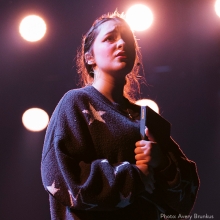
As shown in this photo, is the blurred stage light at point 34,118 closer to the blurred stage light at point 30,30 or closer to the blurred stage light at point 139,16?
the blurred stage light at point 30,30

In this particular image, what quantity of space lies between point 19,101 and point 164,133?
1.45m

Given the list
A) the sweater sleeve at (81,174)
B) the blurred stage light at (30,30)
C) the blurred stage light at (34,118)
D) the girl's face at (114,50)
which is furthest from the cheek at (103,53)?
the blurred stage light at (34,118)

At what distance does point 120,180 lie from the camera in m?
0.90

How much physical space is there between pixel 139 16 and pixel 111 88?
131cm

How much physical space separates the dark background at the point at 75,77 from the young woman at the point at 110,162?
1254 millimetres

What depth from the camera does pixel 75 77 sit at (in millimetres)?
2418

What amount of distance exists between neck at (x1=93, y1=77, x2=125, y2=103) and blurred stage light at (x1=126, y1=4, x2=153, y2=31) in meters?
1.27

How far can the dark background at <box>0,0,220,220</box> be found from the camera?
2.34 meters

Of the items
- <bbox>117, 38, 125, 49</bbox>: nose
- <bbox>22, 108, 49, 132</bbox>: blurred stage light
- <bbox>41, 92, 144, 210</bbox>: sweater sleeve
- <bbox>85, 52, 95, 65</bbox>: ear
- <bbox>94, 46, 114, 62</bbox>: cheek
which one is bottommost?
<bbox>22, 108, 49, 132</bbox>: blurred stage light

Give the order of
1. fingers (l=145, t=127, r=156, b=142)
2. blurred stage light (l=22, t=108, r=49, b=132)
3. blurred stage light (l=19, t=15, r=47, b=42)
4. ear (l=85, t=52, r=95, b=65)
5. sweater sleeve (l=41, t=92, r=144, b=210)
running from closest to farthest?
1. sweater sleeve (l=41, t=92, r=144, b=210)
2. fingers (l=145, t=127, r=156, b=142)
3. ear (l=85, t=52, r=95, b=65)
4. blurred stage light (l=19, t=15, r=47, b=42)
5. blurred stage light (l=22, t=108, r=49, b=132)

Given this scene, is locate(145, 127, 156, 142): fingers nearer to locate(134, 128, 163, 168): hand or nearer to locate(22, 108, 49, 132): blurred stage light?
locate(134, 128, 163, 168): hand

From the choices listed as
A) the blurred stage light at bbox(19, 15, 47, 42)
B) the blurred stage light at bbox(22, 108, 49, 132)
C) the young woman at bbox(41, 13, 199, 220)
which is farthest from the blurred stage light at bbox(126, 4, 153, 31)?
the young woman at bbox(41, 13, 199, 220)

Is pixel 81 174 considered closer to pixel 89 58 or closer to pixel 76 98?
pixel 76 98

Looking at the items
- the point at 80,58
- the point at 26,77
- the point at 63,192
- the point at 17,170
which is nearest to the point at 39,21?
the point at 26,77
